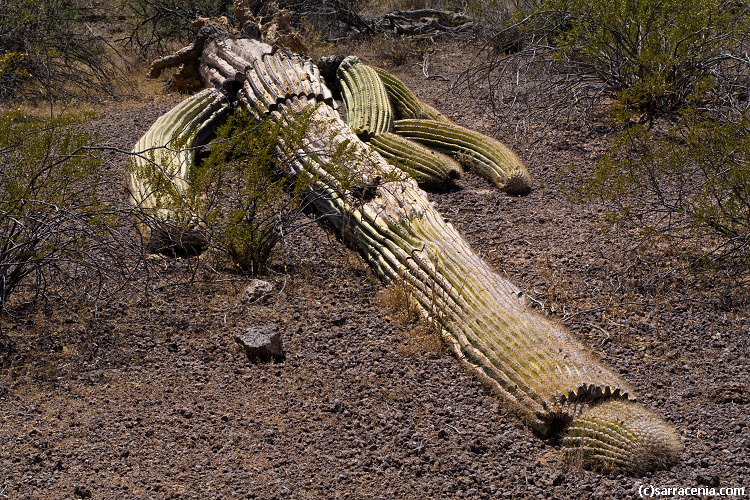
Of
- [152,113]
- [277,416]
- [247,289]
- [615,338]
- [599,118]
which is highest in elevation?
[599,118]

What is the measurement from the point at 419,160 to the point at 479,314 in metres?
2.73

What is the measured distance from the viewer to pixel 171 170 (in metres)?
5.29

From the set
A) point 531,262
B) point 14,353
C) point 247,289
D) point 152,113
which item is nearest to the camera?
point 14,353

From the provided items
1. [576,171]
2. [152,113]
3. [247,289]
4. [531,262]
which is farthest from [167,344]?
[152,113]

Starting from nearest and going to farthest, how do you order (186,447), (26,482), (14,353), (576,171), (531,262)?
(26,482) → (186,447) → (14,353) → (531,262) → (576,171)

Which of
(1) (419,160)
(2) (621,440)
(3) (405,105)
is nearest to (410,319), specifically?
(2) (621,440)

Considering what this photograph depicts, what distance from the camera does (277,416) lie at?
13.3ft

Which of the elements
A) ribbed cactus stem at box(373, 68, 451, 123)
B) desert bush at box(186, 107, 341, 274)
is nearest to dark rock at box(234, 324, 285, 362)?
desert bush at box(186, 107, 341, 274)

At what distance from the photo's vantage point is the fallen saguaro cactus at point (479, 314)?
3.67 meters

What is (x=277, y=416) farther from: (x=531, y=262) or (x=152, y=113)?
(x=152, y=113)

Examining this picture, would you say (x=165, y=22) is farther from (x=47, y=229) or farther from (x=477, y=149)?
(x=47, y=229)

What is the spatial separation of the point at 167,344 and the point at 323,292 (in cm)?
114

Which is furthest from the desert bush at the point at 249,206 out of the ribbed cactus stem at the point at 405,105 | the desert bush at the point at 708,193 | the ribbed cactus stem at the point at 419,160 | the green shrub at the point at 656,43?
the green shrub at the point at 656,43

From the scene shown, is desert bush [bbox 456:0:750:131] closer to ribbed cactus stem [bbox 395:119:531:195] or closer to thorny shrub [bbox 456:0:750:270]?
thorny shrub [bbox 456:0:750:270]
